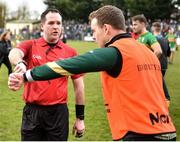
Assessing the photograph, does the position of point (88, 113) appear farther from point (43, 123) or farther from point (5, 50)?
point (5, 50)

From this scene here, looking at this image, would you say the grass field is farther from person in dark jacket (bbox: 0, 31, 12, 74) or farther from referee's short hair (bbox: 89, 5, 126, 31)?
referee's short hair (bbox: 89, 5, 126, 31)

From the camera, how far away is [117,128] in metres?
3.68

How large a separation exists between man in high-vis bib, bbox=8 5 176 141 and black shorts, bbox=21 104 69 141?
148 cm

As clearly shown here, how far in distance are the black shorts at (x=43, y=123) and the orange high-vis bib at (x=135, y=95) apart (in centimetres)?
163

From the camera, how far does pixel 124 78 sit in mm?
3533

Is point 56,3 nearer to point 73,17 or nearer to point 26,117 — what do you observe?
point 73,17

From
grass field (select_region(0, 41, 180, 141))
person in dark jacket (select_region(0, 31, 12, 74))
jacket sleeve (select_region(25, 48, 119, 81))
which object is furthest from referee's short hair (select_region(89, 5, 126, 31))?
person in dark jacket (select_region(0, 31, 12, 74))

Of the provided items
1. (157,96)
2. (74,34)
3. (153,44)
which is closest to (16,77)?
(157,96)

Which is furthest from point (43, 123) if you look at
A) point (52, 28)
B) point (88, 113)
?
point (88, 113)

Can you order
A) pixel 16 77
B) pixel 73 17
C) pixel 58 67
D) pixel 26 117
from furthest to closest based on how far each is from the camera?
pixel 73 17 < pixel 26 117 < pixel 16 77 < pixel 58 67

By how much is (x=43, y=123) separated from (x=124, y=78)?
189 cm

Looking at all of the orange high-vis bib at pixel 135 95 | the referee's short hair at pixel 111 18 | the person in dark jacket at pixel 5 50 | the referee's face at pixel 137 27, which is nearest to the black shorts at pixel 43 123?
the orange high-vis bib at pixel 135 95

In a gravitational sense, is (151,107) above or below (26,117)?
above

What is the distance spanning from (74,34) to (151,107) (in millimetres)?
58584
